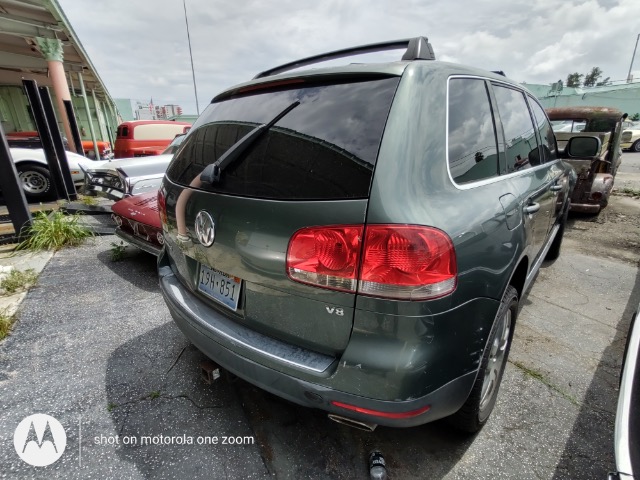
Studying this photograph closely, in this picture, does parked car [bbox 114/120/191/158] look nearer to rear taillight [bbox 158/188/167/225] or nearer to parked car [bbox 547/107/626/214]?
rear taillight [bbox 158/188/167/225]

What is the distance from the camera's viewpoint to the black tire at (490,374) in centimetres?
163

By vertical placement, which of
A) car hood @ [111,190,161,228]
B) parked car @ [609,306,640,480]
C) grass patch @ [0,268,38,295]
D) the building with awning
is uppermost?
the building with awning

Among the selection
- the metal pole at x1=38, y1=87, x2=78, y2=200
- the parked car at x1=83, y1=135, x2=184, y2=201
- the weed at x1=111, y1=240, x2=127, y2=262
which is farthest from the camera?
the metal pole at x1=38, y1=87, x2=78, y2=200

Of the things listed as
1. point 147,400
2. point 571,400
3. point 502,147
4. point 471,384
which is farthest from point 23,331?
point 571,400

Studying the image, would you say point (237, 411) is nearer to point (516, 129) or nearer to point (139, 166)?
point (516, 129)

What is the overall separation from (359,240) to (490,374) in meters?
1.26

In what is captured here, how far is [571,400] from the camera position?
214 cm

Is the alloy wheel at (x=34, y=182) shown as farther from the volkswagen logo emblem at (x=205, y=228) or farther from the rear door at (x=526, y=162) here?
the rear door at (x=526, y=162)

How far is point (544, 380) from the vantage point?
231 centimetres

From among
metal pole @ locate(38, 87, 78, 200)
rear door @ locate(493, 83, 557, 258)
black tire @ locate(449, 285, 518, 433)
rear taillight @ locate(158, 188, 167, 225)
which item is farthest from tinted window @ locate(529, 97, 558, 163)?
metal pole @ locate(38, 87, 78, 200)

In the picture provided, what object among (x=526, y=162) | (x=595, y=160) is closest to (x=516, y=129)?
(x=526, y=162)

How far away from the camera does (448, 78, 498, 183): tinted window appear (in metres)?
1.51

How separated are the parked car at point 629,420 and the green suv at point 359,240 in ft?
1.58

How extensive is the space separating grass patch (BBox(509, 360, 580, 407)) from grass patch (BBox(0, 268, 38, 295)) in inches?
183
